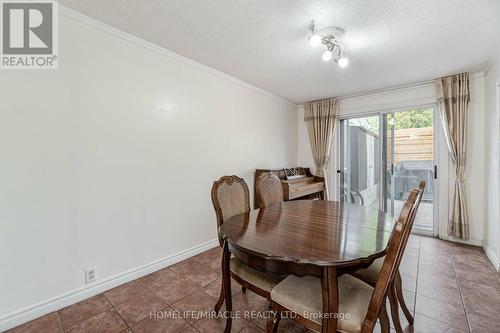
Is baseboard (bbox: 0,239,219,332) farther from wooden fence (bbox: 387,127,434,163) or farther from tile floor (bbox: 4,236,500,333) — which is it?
wooden fence (bbox: 387,127,434,163)

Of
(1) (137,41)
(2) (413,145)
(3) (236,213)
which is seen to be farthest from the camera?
(2) (413,145)

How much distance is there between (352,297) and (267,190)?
1.36 m

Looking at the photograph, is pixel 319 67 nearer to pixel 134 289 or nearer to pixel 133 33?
pixel 133 33

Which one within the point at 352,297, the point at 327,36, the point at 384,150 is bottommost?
the point at 352,297

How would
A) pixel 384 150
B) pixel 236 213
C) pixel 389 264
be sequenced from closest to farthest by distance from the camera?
pixel 389 264 < pixel 236 213 < pixel 384 150

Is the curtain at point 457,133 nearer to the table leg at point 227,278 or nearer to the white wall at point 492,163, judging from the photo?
the white wall at point 492,163

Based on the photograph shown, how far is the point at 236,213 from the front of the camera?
1.98m

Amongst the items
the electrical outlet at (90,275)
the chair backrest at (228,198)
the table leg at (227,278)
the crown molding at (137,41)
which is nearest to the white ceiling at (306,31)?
the crown molding at (137,41)

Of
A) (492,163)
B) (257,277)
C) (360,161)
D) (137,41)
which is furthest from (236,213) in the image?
(360,161)

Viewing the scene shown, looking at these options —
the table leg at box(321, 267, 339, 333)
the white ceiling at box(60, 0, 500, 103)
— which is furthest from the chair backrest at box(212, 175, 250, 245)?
the white ceiling at box(60, 0, 500, 103)

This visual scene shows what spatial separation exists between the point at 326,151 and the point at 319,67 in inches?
74.1

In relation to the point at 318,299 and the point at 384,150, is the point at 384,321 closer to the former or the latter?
the point at 318,299

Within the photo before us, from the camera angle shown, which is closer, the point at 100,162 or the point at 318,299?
the point at 318,299

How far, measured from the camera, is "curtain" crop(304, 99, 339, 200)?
14.2 ft
